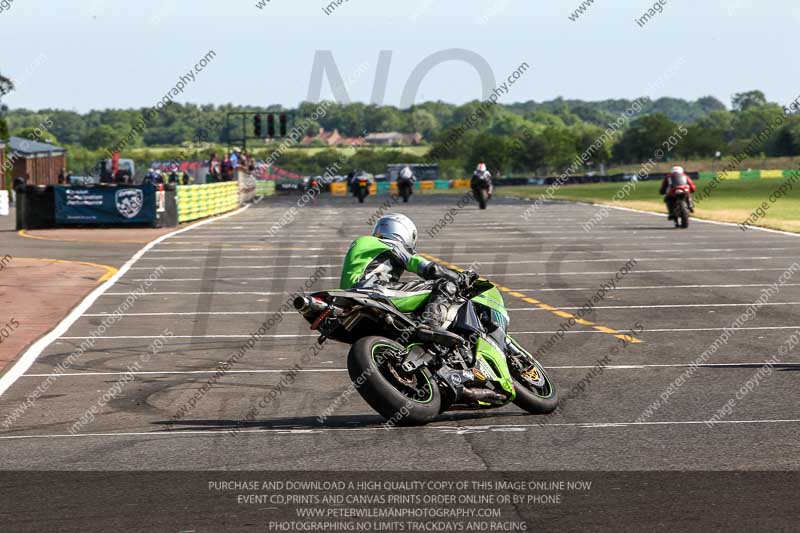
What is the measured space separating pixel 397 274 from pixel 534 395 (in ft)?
4.59

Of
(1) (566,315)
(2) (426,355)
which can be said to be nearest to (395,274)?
(2) (426,355)

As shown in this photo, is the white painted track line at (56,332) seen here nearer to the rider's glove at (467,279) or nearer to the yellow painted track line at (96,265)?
the yellow painted track line at (96,265)

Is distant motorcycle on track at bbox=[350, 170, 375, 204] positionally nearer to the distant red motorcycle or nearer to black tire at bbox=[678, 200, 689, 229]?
the distant red motorcycle

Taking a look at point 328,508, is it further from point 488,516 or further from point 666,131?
point 666,131

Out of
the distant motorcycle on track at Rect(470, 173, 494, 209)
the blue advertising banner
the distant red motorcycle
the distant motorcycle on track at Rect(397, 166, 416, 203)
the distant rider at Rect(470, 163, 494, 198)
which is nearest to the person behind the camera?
the distant red motorcycle

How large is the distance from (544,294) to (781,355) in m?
7.26

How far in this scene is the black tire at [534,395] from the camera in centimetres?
981

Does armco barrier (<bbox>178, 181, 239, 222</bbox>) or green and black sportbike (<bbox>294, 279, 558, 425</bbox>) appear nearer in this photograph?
green and black sportbike (<bbox>294, 279, 558, 425</bbox>)

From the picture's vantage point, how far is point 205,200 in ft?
160

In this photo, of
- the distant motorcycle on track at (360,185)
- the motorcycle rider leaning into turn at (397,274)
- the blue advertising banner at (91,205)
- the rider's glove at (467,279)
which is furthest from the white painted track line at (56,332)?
the distant motorcycle on track at (360,185)

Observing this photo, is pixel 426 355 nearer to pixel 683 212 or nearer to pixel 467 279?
pixel 467 279

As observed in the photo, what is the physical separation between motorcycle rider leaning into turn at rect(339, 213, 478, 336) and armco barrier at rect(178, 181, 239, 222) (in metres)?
33.8

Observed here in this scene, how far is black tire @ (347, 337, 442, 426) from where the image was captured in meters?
8.84

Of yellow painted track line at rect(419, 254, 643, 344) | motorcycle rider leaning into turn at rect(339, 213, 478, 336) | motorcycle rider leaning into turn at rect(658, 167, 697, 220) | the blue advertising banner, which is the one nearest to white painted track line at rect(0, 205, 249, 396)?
motorcycle rider leaning into turn at rect(339, 213, 478, 336)
